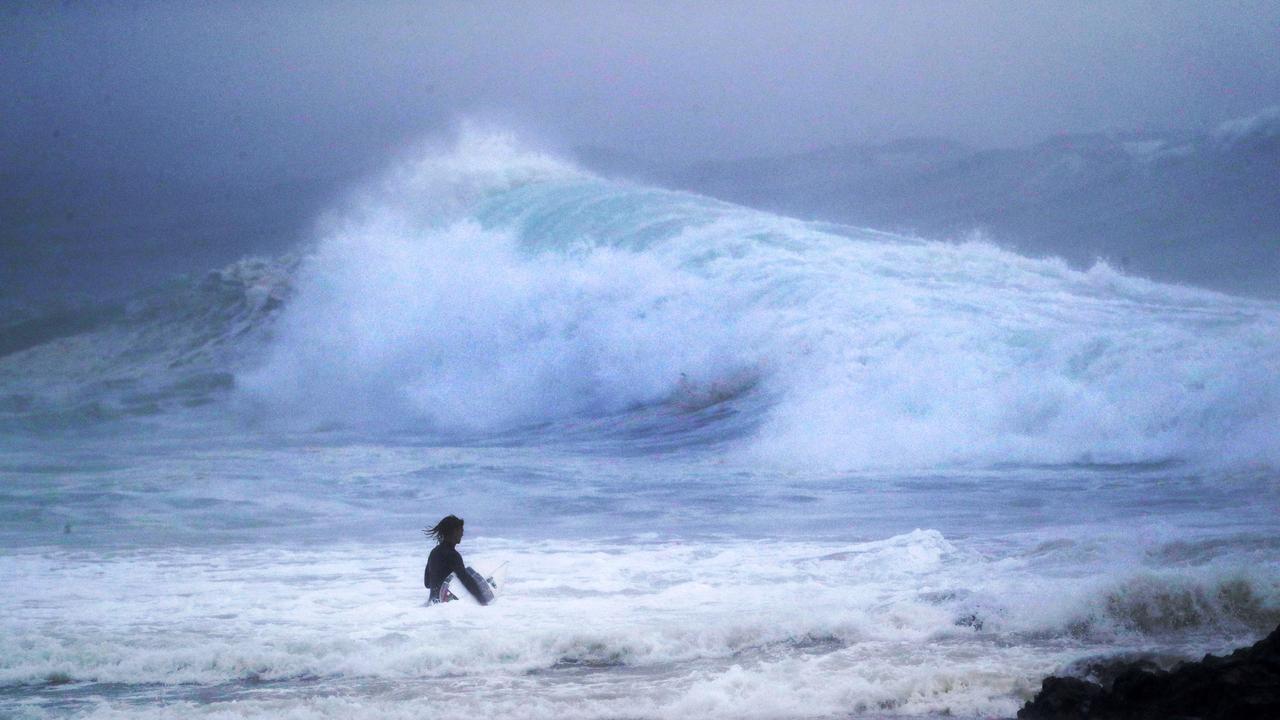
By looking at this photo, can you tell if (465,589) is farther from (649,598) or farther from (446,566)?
(649,598)

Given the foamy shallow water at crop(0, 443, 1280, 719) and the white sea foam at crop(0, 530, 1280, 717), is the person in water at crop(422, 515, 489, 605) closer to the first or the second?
the white sea foam at crop(0, 530, 1280, 717)

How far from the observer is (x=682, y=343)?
1535 cm

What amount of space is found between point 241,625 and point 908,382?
27.6ft

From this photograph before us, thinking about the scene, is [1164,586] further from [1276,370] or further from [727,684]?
[1276,370]

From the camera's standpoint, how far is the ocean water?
5.16m

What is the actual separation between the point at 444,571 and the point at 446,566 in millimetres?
28

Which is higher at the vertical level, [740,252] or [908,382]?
[740,252]

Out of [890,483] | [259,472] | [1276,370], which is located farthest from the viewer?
[259,472]

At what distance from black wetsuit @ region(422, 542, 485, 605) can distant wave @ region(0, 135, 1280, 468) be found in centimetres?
553

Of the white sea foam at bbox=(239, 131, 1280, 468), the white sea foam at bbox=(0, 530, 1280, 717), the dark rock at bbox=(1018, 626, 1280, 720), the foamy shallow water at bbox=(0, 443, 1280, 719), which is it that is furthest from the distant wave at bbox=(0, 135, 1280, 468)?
the dark rock at bbox=(1018, 626, 1280, 720)

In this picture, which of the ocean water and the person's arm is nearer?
the ocean water

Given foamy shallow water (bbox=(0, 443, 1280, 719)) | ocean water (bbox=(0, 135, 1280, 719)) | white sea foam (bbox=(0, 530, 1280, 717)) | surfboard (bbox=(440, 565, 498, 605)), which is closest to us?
white sea foam (bbox=(0, 530, 1280, 717))

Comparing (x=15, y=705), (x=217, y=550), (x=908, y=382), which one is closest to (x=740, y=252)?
(x=908, y=382)

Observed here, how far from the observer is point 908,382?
1267 cm
